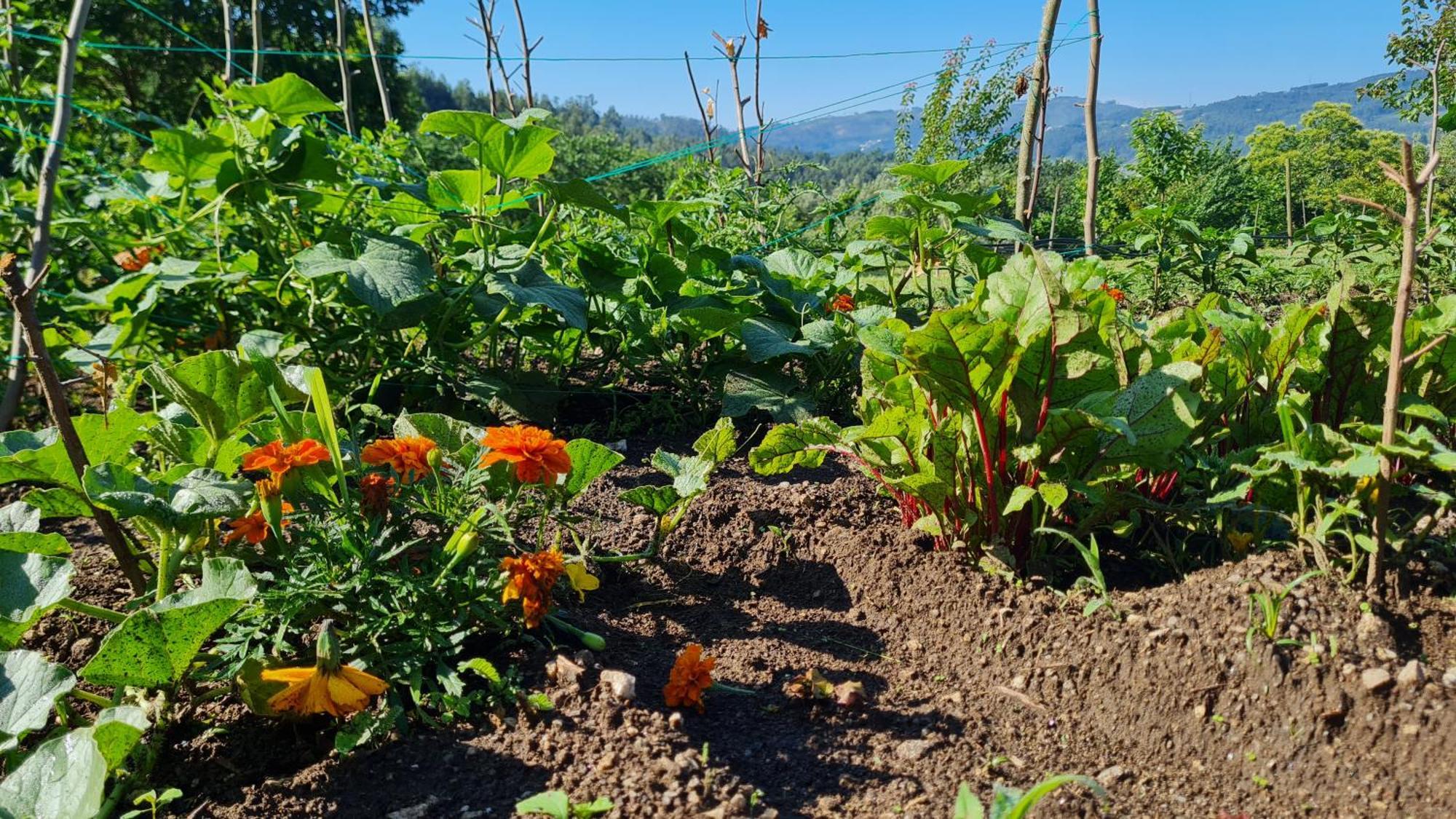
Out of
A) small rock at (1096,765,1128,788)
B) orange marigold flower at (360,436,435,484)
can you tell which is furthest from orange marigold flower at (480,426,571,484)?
small rock at (1096,765,1128,788)

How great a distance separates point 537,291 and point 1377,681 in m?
1.68

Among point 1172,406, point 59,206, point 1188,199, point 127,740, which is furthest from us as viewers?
point 1188,199

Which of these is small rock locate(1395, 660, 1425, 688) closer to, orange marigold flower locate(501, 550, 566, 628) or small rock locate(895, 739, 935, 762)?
small rock locate(895, 739, 935, 762)

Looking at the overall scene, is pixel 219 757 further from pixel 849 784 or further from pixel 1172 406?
pixel 1172 406

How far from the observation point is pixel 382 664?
1252mm

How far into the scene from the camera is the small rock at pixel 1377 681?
1.13 meters

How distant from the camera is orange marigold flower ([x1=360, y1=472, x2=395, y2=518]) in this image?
133 centimetres

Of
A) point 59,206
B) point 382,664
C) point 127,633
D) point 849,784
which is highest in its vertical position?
point 59,206

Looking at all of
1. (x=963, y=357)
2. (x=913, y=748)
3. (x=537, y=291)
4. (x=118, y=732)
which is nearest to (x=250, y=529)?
(x=118, y=732)

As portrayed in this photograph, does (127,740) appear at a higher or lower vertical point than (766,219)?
lower

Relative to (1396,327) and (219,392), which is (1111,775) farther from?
(219,392)

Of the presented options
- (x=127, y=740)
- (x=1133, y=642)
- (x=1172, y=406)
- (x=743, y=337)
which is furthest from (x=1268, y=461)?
(x=127, y=740)

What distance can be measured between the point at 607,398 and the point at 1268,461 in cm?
180

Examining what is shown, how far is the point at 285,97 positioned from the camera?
2.17 metres
